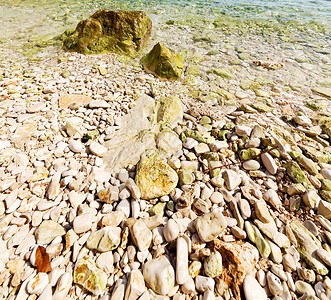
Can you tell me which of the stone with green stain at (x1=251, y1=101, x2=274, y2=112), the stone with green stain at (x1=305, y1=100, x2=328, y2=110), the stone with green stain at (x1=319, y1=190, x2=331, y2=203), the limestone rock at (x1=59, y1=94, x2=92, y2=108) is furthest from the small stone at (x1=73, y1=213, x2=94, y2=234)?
the stone with green stain at (x1=305, y1=100, x2=328, y2=110)

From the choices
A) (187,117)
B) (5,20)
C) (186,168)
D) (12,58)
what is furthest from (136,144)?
(5,20)

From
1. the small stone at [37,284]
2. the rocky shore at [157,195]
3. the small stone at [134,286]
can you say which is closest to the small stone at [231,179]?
the rocky shore at [157,195]

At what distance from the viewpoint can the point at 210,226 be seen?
5.52 feet

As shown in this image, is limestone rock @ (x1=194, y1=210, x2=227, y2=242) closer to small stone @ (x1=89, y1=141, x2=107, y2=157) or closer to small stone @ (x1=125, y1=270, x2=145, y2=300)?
small stone @ (x1=125, y1=270, x2=145, y2=300)

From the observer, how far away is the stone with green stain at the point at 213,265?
150 centimetres

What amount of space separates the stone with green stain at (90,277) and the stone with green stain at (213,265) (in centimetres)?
89

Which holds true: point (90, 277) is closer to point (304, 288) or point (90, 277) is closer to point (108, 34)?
point (304, 288)

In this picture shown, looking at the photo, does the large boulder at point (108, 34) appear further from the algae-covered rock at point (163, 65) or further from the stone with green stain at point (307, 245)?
the stone with green stain at point (307, 245)

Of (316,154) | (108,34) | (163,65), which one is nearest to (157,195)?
(316,154)

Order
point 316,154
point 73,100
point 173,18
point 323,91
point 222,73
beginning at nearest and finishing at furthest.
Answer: point 316,154, point 73,100, point 323,91, point 222,73, point 173,18

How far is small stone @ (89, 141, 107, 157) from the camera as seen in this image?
2447 mm

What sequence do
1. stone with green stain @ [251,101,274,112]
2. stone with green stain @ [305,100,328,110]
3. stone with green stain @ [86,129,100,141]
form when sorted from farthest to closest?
stone with green stain @ [305,100,328,110], stone with green stain @ [251,101,274,112], stone with green stain @ [86,129,100,141]

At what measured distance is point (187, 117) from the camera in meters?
3.11

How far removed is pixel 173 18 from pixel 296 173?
29.8 feet
